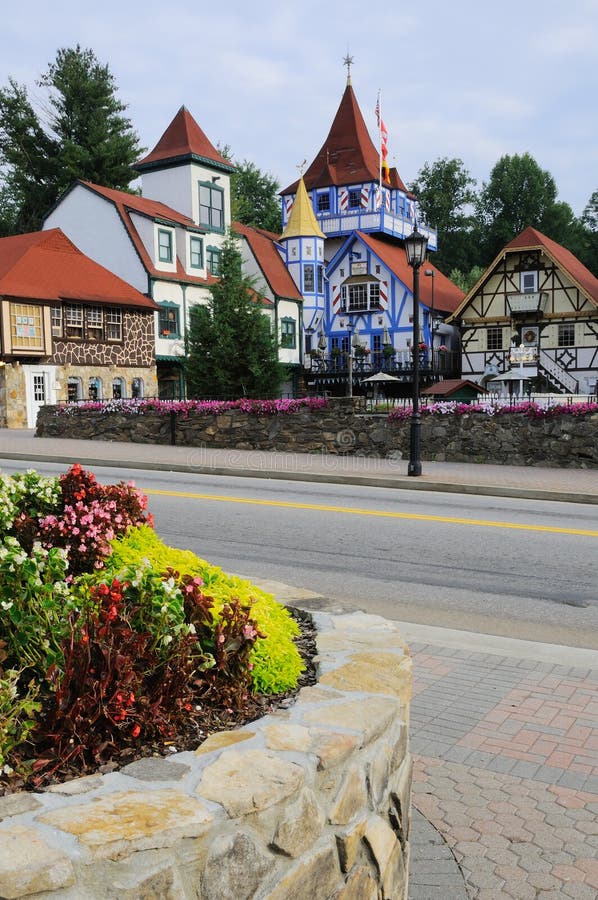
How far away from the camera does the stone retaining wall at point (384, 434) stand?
18.6 m

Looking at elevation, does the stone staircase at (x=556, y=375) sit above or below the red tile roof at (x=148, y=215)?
below

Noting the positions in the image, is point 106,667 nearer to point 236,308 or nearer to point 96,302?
point 236,308

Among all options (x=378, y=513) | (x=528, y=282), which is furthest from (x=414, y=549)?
(x=528, y=282)

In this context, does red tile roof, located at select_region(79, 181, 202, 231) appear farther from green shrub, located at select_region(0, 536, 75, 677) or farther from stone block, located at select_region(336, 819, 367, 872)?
stone block, located at select_region(336, 819, 367, 872)

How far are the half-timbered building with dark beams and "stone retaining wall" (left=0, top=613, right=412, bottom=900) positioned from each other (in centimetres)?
4327

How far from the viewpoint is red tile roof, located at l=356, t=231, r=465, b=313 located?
50.2 m

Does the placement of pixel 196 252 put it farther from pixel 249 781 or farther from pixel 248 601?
pixel 249 781

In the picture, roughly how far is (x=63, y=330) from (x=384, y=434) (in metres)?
22.3

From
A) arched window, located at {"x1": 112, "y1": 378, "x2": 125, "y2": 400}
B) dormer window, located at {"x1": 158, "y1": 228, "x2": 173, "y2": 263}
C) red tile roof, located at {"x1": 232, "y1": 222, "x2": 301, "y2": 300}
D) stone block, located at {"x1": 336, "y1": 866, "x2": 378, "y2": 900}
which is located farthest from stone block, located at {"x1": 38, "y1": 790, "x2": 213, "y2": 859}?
red tile roof, located at {"x1": 232, "y1": 222, "x2": 301, "y2": 300}

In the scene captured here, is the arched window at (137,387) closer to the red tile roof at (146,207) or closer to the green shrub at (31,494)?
the red tile roof at (146,207)

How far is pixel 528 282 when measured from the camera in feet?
152

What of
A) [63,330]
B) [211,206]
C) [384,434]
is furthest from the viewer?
[211,206]

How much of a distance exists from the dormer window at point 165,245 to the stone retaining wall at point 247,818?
134 ft

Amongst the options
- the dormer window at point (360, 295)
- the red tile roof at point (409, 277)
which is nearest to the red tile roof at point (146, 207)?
the dormer window at point (360, 295)
